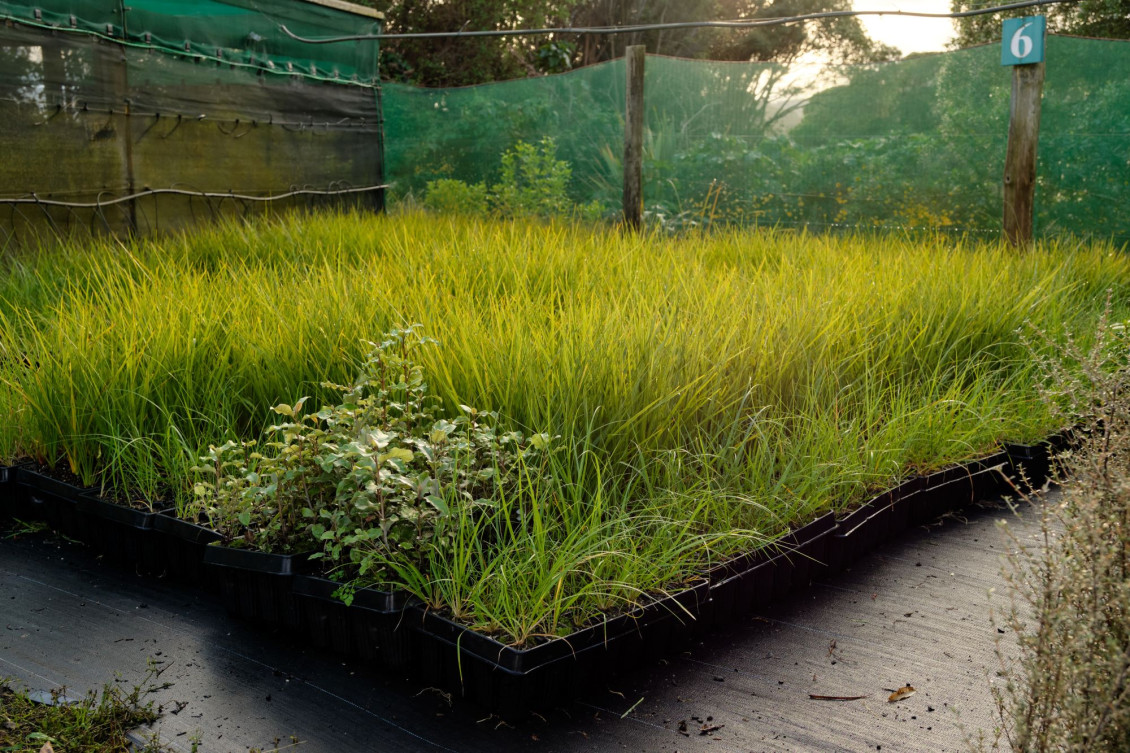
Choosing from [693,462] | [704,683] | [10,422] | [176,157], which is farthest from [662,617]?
[176,157]

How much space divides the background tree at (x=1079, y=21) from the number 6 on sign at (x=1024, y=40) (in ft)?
21.3

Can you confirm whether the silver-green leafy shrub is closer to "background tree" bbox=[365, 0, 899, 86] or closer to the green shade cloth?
the green shade cloth

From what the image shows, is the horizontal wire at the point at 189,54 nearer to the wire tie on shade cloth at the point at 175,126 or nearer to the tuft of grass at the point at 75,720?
→ the wire tie on shade cloth at the point at 175,126

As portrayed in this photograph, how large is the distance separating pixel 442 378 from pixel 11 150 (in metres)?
4.21

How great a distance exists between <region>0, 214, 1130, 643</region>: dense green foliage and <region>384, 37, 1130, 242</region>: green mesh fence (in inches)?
103

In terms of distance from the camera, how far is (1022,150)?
5617 mm

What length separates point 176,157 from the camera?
6.58 metres

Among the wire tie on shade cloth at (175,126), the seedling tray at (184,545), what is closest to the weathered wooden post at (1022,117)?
the seedling tray at (184,545)

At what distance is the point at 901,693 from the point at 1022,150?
15.1ft

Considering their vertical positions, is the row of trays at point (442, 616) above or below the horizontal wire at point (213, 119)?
below

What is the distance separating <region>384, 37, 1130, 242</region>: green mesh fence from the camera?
6398 mm

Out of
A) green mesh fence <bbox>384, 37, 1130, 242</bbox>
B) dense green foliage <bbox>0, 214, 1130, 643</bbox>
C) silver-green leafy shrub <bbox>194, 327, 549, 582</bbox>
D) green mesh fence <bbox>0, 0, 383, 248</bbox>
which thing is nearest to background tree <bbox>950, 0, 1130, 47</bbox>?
green mesh fence <bbox>384, 37, 1130, 242</bbox>

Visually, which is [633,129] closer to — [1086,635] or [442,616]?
[442,616]

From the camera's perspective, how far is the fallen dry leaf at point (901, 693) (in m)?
2.03
